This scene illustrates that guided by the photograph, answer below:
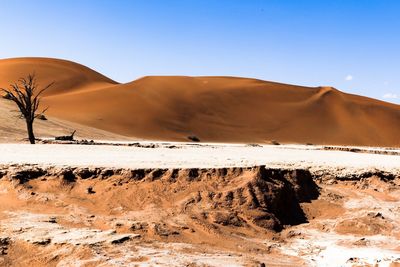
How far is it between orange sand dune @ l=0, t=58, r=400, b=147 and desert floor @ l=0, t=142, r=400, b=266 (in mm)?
41202

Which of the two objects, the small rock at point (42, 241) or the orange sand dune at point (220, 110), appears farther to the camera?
the orange sand dune at point (220, 110)

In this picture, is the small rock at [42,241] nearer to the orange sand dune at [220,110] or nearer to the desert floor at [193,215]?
the desert floor at [193,215]

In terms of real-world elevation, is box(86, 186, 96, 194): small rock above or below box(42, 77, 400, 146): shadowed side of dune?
below

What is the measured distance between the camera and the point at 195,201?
35.7ft

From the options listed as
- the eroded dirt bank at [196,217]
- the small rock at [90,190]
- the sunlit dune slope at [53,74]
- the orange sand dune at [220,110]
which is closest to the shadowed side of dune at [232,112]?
the orange sand dune at [220,110]

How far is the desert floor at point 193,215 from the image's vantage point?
26.6 feet

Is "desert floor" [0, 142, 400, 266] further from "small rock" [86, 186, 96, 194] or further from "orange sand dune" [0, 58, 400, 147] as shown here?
"orange sand dune" [0, 58, 400, 147]

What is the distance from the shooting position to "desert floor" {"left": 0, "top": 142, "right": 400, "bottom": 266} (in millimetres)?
8109

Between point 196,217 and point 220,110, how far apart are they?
63212 millimetres

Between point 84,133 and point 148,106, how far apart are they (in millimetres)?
25141

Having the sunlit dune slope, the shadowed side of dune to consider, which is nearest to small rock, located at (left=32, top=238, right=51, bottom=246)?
the shadowed side of dune

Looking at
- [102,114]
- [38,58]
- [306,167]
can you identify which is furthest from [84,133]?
[38,58]

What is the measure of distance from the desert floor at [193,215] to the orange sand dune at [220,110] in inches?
1622

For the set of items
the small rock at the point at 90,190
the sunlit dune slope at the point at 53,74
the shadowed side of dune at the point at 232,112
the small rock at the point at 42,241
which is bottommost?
the small rock at the point at 42,241
